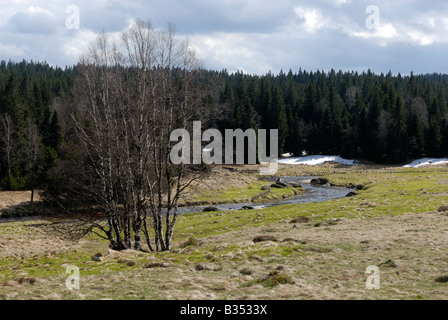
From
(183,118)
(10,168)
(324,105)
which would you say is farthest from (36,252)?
(324,105)

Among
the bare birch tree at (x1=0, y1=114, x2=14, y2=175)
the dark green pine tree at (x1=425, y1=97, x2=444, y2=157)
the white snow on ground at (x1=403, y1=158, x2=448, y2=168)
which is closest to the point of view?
the bare birch tree at (x1=0, y1=114, x2=14, y2=175)

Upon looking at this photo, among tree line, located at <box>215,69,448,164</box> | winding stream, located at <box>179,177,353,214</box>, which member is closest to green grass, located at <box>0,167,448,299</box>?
winding stream, located at <box>179,177,353,214</box>

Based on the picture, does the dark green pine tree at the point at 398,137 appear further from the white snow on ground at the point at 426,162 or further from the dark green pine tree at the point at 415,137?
the white snow on ground at the point at 426,162

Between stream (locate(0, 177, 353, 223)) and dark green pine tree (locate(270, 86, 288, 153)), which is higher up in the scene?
dark green pine tree (locate(270, 86, 288, 153))

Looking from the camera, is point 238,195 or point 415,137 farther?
point 415,137

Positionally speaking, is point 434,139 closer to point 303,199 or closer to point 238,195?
point 303,199

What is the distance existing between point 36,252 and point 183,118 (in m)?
16.1

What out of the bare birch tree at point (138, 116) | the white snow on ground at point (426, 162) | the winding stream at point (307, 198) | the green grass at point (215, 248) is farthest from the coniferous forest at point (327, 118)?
the bare birch tree at point (138, 116)

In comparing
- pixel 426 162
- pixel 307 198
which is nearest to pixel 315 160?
pixel 426 162

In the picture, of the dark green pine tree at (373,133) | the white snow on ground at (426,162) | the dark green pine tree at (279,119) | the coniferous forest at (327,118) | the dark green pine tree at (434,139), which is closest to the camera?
the white snow on ground at (426,162)

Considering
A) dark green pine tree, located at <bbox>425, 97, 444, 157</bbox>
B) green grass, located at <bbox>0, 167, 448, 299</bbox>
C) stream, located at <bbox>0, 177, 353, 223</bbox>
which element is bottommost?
stream, located at <bbox>0, 177, 353, 223</bbox>

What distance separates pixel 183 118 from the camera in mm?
26328

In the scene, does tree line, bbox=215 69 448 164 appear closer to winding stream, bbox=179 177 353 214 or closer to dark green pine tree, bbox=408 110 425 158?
dark green pine tree, bbox=408 110 425 158
